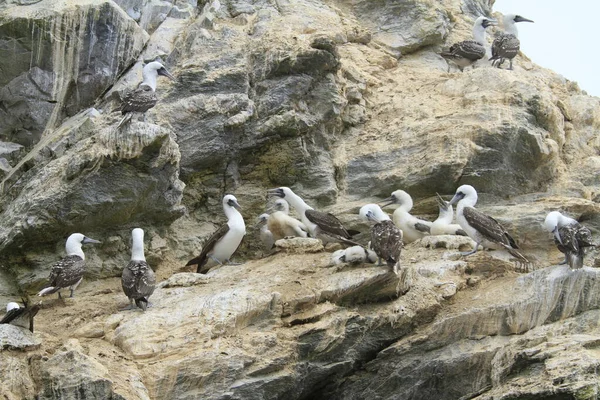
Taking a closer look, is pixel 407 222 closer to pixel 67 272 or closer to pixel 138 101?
pixel 138 101

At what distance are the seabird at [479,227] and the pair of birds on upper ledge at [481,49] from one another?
4.11 meters

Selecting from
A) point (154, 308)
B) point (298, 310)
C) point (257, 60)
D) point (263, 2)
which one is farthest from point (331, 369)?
point (263, 2)

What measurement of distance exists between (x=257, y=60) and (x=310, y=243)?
4.26 m

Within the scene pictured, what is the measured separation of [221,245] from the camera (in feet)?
56.4

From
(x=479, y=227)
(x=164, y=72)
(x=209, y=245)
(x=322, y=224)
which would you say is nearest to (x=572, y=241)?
(x=479, y=227)

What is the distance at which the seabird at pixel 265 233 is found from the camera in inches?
715

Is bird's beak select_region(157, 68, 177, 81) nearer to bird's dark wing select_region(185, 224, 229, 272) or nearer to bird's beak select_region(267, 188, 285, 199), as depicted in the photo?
bird's beak select_region(267, 188, 285, 199)

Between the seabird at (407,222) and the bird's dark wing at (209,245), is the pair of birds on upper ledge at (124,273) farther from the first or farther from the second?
the seabird at (407,222)

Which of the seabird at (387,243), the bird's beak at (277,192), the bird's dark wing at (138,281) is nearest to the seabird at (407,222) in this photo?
the bird's beak at (277,192)

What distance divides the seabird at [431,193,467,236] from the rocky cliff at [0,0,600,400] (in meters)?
0.63

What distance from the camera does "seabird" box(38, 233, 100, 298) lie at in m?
15.6

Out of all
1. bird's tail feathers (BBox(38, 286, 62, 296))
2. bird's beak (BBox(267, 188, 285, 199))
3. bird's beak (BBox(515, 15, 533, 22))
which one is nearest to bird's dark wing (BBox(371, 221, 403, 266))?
bird's beak (BBox(267, 188, 285, 199))

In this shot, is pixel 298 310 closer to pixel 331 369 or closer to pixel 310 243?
pixel 331 369

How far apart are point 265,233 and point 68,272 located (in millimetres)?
3793
